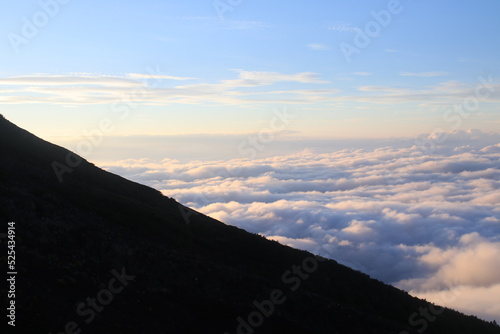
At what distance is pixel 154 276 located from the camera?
89.7 feet

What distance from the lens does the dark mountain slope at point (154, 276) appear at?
21.7 metres

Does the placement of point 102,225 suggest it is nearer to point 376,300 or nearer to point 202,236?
point 202,236

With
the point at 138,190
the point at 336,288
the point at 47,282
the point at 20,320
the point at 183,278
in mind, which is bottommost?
the point at 20,320

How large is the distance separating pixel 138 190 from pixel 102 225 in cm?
2121

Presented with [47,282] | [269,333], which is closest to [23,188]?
A: [47,282]

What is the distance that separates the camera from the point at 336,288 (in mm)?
38781

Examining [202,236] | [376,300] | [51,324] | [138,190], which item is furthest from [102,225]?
[376,300]

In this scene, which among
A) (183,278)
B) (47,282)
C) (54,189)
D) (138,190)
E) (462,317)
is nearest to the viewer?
(47,282)

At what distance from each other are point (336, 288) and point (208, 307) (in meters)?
17.0

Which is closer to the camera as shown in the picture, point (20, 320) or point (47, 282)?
point (20, 320)

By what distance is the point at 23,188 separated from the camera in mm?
34156

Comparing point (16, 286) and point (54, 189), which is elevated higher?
point (54, 189)

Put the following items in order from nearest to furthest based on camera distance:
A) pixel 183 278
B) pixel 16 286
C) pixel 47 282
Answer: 1. pixel 16 286
2. pixel 47 282
3. pixel 183 278

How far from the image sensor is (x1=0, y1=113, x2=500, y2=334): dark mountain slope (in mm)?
21719
